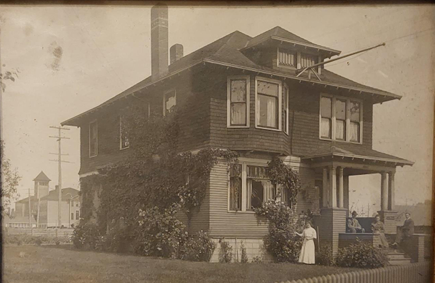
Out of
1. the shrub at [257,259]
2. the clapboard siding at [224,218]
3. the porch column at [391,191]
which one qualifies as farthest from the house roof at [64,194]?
the porch column at [391,191]

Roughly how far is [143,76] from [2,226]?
9.16 ft

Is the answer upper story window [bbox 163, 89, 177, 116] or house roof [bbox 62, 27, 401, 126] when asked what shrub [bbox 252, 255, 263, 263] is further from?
house roof [bbox 62, 27, 401, 126]

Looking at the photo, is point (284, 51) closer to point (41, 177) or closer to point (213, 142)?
point (213, 142)

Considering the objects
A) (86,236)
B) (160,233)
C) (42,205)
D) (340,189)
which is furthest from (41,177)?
(340,189)

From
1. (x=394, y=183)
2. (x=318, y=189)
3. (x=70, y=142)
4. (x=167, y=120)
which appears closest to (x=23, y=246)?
(x=70, y=142)

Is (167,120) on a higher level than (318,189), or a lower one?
higher

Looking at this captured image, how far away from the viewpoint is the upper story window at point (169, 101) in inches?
259

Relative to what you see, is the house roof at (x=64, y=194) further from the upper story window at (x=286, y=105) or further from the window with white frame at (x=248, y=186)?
the upper story window at (x=286, y=105)

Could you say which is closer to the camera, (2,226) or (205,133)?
(2,226)

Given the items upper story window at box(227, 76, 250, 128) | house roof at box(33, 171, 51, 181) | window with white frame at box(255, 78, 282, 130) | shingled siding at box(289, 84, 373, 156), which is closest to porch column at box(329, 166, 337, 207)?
shingled siding at box(289, 84, 373, 156)

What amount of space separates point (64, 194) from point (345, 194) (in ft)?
14.7

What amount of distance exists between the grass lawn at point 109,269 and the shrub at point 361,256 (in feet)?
3.15

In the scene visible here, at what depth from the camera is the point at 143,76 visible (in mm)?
6574

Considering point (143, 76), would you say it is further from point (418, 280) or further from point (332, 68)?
point (418, 280)
